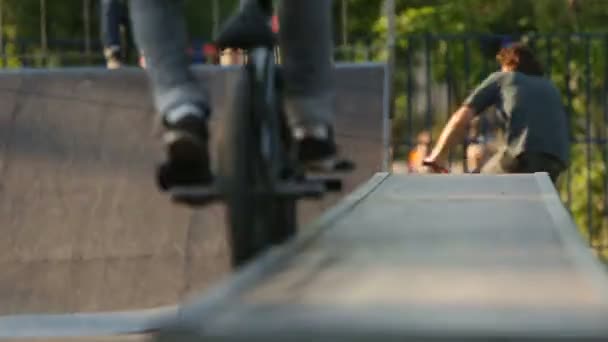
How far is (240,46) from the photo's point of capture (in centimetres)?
477

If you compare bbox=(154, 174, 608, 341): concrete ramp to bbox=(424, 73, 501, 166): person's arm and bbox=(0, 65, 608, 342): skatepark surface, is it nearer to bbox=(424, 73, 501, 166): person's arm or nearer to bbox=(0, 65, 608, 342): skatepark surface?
bbox=(0, 65, 608, 342): skatepark surface

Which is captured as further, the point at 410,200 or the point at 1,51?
the point at 1,51

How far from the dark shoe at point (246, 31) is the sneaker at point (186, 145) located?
50 centimetres

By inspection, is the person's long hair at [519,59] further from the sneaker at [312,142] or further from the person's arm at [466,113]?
the sneaker at [312,142]

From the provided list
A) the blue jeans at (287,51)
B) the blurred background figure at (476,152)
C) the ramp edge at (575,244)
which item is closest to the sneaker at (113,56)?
the blurred background figure at (476,152)

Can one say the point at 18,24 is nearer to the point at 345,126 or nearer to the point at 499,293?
the point at 345,126

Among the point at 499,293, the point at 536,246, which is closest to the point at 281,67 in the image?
the point at 536,246

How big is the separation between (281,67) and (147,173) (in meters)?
3.89

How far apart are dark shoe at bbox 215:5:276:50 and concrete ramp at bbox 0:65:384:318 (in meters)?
3.79

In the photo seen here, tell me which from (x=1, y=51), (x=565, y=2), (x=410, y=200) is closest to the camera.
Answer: (x=410, y=200)

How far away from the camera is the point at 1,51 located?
1123 centimetres

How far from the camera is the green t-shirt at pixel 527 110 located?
8609mm

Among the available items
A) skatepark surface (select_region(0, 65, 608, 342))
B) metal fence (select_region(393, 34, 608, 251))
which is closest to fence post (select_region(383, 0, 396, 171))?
skatepark surface (select_region(0, 65, 608, 342))

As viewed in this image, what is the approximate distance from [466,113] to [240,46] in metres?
4.02
